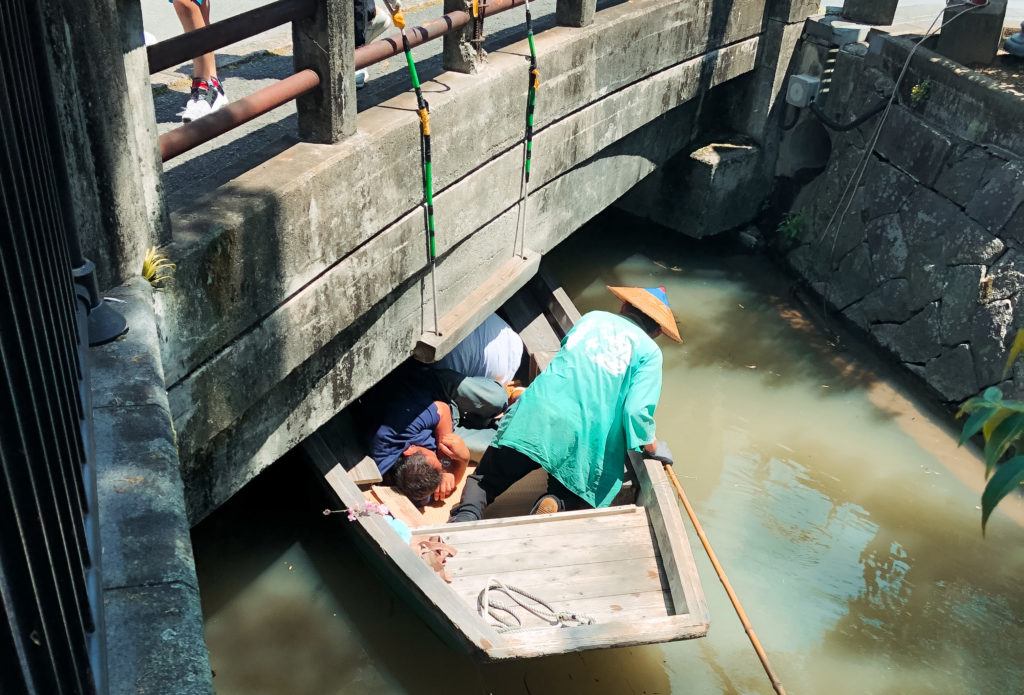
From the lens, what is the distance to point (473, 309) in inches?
229

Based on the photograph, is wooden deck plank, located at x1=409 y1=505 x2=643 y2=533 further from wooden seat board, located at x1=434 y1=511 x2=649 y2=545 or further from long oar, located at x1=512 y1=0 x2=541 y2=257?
long oar, located at x1=512 y1=0 x2=541 y2=257

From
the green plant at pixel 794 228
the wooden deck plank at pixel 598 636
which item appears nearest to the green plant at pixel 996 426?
the wooden deck plank at pixel 598 636

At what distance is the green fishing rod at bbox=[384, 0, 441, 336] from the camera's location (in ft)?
15.3

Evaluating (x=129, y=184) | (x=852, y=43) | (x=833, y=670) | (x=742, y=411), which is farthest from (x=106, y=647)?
(x=852, y=43)

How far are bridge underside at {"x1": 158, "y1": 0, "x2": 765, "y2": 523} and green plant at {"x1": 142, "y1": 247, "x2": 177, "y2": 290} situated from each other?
0.17 ft

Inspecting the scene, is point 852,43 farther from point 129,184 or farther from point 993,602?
point 129,184

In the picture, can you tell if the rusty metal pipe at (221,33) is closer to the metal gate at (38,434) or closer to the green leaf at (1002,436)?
the metal gate at (38,434)

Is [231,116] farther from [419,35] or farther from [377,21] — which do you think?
[377,21]

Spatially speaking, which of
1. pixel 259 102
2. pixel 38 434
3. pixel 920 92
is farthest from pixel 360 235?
pixel 920 92

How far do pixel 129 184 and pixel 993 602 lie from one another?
577cm

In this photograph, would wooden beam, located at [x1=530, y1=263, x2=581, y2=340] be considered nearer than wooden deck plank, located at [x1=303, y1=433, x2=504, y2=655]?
No

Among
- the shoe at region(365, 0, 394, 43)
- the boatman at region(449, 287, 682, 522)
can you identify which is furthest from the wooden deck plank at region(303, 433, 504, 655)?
the shoe at region(365, 0, 394, 43)

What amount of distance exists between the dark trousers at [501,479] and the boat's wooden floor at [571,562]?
1.21 feet

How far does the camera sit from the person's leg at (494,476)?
5.70m
